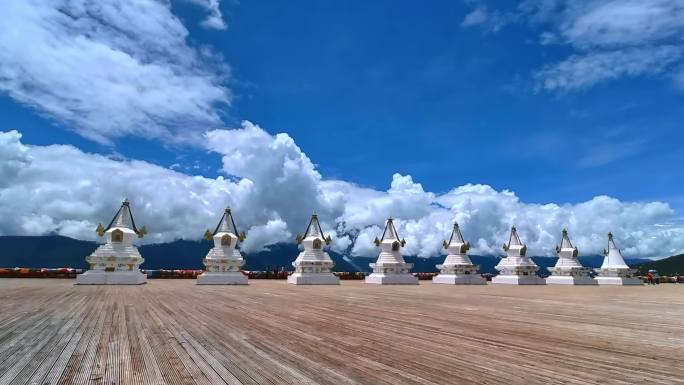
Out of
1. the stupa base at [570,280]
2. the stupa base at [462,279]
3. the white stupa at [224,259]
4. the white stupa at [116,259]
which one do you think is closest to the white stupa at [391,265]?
the stupa base at [462,279]

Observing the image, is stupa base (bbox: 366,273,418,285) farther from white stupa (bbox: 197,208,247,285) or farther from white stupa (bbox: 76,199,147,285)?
white stupa (bbox: 76,199,147,285)

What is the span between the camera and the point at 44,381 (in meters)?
5.82

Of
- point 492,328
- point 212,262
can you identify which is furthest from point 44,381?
point 212,262

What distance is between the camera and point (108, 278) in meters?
35.0

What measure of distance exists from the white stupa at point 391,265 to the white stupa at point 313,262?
5.64 m

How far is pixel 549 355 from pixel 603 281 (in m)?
59.2

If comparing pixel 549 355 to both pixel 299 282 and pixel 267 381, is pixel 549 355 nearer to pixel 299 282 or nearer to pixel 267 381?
pixel 267 381

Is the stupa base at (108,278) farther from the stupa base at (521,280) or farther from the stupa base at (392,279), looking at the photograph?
the stupa base at (521,280)

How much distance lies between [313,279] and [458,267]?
19131 millimetres

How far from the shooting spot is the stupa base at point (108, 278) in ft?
113

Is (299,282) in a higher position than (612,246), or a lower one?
lower

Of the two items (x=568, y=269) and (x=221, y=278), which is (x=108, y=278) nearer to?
(x=221, y=278)

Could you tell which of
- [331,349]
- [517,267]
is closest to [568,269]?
[517,267]

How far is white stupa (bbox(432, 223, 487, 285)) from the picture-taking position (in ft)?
161
